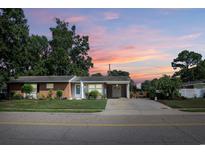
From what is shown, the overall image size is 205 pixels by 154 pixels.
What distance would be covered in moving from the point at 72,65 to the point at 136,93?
29.5 feet

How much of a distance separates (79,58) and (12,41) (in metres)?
17.7

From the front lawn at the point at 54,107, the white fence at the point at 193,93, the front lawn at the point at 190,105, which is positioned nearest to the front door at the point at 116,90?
the white fence at the point at 193,93

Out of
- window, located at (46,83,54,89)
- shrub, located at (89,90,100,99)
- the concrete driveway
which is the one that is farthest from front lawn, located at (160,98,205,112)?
window, located at (46,83,54,89)

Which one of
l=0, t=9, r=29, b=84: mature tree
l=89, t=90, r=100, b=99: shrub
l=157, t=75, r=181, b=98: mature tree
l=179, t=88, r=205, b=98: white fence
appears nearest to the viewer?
l=0, t=9, r=29, b=84: mature tree

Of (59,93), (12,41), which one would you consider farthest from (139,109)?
(59,93)

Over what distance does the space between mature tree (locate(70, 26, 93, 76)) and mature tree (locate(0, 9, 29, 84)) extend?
1353 cm

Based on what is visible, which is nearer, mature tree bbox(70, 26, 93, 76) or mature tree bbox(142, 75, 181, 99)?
mature tree bbox(142, 75, 181, 99)

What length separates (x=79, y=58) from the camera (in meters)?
46.5

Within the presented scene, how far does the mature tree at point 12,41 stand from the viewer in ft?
93.8

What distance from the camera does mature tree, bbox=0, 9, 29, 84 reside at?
2858 cm

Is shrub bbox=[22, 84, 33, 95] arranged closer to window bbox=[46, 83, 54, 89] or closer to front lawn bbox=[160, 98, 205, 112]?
window bbox=[46, 83, 54, 89]

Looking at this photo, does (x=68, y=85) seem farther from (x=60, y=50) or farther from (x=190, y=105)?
(x=190, y=105)

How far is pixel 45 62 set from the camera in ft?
152
